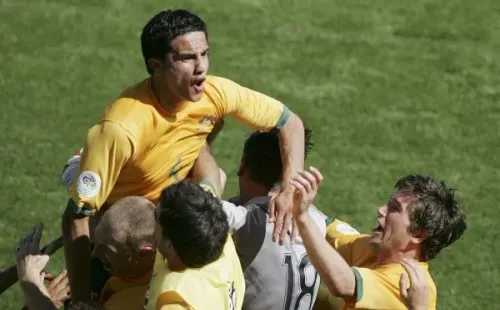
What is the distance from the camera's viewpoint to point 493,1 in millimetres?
11766

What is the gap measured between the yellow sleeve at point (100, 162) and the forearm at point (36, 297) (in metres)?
0.40

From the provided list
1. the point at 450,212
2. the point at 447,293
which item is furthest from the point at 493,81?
the point at 450,212

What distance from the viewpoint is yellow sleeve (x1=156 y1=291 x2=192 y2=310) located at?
4.20 meters

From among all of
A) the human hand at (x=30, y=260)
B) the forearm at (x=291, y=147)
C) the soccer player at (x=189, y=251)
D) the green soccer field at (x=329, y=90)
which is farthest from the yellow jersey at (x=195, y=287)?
the green soccer field at (x=329, y=90)

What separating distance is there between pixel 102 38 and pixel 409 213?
6330 millimetres

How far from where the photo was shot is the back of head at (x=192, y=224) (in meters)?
4.27

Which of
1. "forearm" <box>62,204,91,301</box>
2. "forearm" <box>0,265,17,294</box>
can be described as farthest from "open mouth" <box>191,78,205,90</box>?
"forearm" <box>0,265,17,294</box>

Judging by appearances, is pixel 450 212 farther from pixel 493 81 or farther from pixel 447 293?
pixel 493 81

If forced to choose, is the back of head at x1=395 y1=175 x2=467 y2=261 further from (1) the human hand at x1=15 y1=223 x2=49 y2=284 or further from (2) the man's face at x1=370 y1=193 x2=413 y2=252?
(1) the human hand at x1=15 y1=223 x2=49 y2=284

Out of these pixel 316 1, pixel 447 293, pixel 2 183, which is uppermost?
pixel 316 1

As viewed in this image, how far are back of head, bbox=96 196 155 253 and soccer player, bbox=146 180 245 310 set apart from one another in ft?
0.87

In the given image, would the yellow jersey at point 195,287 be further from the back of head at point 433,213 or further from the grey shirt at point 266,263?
the back of head at point 433,213

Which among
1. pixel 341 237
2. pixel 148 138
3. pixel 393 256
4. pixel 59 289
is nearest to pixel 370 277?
pixel 393 256

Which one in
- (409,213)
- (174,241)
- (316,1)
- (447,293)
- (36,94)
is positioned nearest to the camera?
(174,241)
